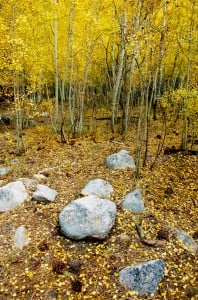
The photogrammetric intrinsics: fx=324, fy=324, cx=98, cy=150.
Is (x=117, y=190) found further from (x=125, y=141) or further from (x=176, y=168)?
(x=125, y=141)

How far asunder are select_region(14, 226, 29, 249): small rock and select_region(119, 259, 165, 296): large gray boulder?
250cm

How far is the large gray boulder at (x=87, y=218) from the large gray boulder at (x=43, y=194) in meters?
0.96

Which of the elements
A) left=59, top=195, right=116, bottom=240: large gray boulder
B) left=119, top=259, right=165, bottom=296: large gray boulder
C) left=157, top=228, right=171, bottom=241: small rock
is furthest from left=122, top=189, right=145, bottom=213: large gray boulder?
left=119, top=259, right=165, bottom=296: large gray boulder

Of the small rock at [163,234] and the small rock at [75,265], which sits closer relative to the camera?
the small rock at [75,265]

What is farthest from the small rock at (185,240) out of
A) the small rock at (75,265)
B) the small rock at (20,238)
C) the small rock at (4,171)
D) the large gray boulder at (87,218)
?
the small rock at (4,171)

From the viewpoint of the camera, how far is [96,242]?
26.5 ft

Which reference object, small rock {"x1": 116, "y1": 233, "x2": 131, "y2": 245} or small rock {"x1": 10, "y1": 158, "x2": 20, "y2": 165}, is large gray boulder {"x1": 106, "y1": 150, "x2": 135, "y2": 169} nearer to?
small rock {"x1": 116, "y1": 233, "x2": 131, "y2": 245}

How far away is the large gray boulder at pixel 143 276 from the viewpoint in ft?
23.0

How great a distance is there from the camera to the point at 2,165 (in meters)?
12.7

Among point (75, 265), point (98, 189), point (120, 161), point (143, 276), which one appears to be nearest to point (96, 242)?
point (75, 265)

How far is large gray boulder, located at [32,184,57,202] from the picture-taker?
9.44m

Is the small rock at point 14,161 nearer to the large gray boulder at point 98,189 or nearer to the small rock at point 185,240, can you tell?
the large gray boulder at point 98,189

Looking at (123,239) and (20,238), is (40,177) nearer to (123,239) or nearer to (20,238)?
(20,238)

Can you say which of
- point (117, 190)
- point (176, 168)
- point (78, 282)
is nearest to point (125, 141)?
point (176, 168)
